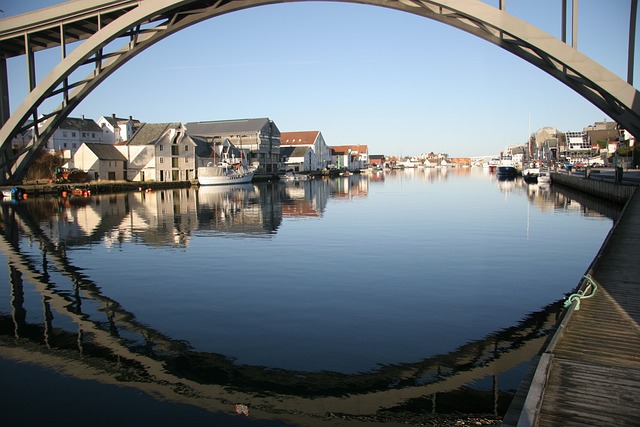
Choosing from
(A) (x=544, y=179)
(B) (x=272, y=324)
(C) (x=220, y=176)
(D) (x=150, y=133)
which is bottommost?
(B) (x=272, y=324)

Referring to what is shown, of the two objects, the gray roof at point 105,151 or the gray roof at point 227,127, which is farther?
the gray roof at point 227,127

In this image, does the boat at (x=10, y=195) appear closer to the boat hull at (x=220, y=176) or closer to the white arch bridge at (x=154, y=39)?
the white arch bridge at (x=154, y=39)

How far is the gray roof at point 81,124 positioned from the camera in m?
101

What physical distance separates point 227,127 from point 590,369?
106681mm

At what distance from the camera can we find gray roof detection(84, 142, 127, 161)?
6825 cm

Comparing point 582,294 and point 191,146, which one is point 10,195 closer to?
point 191,146

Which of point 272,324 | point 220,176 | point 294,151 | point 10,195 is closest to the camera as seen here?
point 272,324

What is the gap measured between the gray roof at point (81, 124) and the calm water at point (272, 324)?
8910 centimetres

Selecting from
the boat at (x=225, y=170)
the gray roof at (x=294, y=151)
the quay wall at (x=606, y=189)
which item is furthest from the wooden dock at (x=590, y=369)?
the gray roof at (x=294, y=151)

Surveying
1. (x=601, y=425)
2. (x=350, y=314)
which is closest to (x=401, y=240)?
(x=350, y=314)

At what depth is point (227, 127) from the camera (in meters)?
108

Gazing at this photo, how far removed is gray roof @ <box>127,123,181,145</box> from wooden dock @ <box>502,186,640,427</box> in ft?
244

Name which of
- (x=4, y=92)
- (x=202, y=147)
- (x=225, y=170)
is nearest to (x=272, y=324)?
(x=4, y=92)

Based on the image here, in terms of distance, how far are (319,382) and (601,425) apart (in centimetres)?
383
